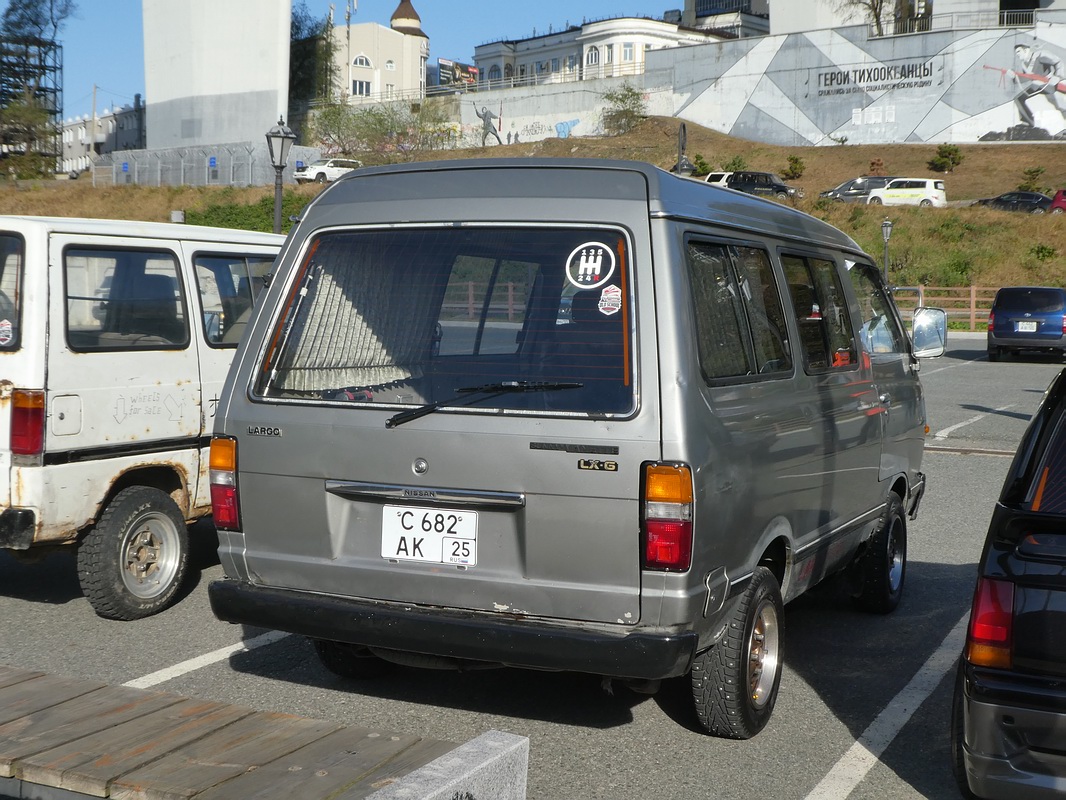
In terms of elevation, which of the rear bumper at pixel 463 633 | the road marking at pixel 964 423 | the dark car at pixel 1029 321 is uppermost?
the dark car at pixel 1029 321

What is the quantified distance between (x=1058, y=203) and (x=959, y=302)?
42.0 feet

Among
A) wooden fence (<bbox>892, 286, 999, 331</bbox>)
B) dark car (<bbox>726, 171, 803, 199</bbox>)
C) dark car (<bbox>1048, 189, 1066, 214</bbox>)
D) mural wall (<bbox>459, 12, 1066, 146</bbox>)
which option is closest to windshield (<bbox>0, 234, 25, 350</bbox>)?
wooden fence (<bbox>892, 286, 999, 331</bbox>)

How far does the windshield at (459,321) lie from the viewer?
3947 mm

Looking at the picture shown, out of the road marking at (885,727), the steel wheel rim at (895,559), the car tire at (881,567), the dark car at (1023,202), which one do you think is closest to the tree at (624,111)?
the dark car at (1023,202)

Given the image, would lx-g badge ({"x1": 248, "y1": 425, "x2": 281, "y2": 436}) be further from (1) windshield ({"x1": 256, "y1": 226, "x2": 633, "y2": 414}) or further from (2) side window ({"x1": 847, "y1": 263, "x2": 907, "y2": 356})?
(2) side window ({"x1": 847, "y1": 263, "x2": 907, "y2": 356})

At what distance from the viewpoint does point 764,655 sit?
457 cm

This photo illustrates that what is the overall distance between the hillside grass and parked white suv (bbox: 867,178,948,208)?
3.27ft

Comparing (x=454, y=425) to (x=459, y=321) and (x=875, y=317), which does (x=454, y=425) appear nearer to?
(x=459, y=321)

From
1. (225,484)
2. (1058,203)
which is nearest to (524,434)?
(225,484)

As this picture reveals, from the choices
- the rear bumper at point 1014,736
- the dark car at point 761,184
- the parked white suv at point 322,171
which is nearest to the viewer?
the rear bumper at point 1014,736

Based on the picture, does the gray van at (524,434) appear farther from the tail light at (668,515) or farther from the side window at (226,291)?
the side window at (226,291)

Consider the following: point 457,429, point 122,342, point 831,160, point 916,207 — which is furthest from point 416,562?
point 831,160

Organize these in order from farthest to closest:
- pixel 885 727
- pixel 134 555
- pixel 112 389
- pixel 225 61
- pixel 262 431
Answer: pixel 225 61
pixel 134 555
pixel 112 389
pixel 885 727
pixel 262 431

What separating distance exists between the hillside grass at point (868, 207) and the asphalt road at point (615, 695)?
136ft
